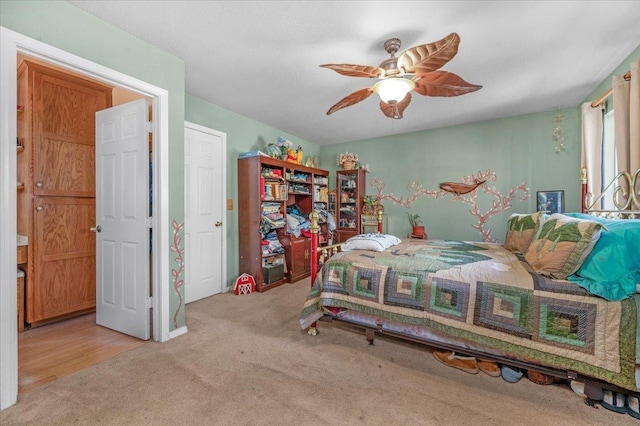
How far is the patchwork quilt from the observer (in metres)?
1.44

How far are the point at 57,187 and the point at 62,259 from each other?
0.74m

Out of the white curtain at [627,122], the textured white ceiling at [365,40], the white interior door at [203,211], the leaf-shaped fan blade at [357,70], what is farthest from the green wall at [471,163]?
the leaf-shaped fan blade at [357,70]

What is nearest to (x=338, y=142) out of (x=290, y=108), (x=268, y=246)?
(x=290, y=108)

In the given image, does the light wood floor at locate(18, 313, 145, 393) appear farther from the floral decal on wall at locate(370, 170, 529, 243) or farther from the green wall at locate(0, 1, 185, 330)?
the floral decal on wall at locate(370, 170, 529, 243)

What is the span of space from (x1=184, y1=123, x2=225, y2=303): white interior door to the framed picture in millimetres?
4500

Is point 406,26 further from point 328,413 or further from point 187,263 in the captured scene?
point 187,263

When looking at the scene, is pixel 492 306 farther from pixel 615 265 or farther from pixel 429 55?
pixel 429 55

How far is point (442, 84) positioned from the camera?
6.76 ft

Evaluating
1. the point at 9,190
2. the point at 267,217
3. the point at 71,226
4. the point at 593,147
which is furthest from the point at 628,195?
the point at 71,226

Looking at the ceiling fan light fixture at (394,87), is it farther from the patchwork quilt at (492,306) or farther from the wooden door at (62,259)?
the wooden door at (62,259)

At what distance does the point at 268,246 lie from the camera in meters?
3.92

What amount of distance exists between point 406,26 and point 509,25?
76 cm

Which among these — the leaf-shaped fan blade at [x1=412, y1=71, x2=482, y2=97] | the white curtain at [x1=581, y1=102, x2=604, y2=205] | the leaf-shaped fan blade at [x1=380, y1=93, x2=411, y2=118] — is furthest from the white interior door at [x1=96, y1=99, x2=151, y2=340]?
the white curtain at [x1=581, y1=102, x2=604, y2=205]

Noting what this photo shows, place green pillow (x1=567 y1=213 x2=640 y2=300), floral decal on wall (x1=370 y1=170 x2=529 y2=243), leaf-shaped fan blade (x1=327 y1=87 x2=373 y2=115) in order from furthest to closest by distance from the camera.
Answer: floral decal on wall (x1=370 y1=170 x2=529 y2=243) < leaf-shaped fan blade (x1=327 y1=87 x2=373 y2=115) < green pillow (x1=567 y1=213 x2=640 y2=300)
